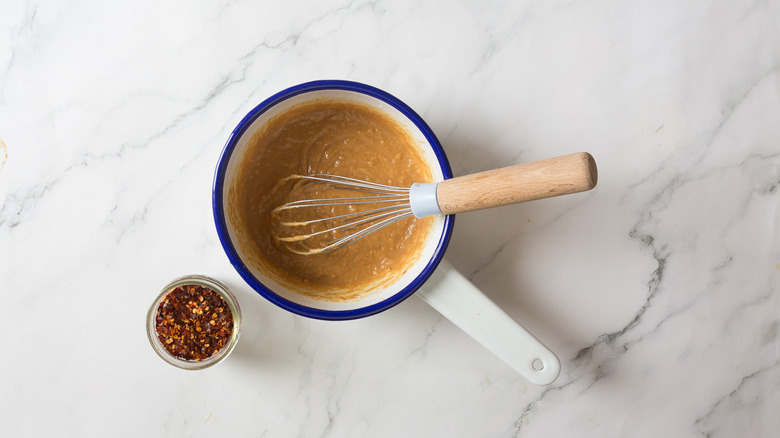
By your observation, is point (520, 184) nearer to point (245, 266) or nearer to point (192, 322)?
point (245, 266)

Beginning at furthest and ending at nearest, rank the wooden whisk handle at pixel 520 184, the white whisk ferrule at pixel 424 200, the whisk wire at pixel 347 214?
the whisk wire at pixel 347 214
the white whisk ferrule at pixel 424 200
the wooden whisk handle at pixel 520 184

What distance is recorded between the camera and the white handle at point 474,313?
3.53 feet

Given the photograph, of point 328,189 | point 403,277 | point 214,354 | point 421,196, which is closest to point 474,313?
point 403,277

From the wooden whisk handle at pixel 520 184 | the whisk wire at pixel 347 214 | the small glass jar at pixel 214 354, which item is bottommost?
the small glass jar at pixel 214 354

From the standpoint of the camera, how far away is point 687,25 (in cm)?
125

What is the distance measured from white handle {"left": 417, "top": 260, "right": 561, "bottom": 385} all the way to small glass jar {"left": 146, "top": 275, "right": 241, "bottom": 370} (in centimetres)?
36

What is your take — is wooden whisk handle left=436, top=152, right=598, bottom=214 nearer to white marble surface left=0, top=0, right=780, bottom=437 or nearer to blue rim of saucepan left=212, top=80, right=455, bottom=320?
blue rim of saucepan left=212, top=80, right=455, bottom=320

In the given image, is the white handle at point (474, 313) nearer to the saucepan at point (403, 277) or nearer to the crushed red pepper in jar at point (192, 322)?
the saucepan at point (403, 277)

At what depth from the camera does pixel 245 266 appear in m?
1.05

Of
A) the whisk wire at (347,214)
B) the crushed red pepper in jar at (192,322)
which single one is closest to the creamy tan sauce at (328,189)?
the whisk wire at (347,214)

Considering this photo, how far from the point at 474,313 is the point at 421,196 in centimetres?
25

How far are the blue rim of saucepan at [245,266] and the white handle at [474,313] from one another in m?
0.05

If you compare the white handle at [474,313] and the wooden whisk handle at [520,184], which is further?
the white handle at [474,313]

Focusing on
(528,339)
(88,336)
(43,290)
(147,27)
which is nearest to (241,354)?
(88,336)
